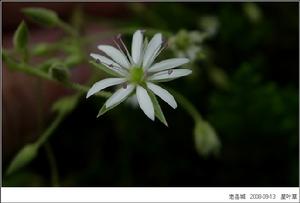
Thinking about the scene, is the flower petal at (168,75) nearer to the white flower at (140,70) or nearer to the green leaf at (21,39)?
the white flower at (140,70)

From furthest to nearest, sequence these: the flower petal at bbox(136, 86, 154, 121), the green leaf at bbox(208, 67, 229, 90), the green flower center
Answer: the green leaf at bbox(208, 67, 229, 90)
the green flower center
the flower petal at bbox(136, 86, 154, 121)

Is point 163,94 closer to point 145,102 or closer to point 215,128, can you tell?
point 145,102

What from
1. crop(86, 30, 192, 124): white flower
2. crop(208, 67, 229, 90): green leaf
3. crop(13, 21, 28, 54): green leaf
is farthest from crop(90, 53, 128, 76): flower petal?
crop(208, 67, 229, 90): green leaf

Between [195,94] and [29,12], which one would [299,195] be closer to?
[195,94]

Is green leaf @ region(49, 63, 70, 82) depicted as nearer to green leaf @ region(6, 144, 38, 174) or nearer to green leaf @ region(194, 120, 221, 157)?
green leaf @ region(6, 144, 38, 174)

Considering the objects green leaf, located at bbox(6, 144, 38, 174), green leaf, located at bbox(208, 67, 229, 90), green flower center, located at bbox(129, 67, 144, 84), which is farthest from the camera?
green leaf, located at bbox(208, 67, 229, 90)

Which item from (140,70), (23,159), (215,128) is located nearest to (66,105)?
(23,159)

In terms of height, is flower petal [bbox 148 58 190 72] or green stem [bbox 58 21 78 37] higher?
green stem [bbox 58 21 78 37]

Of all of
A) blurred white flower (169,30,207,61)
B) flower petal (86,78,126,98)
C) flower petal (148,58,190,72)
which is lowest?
flower petal (86,78,126,98)
